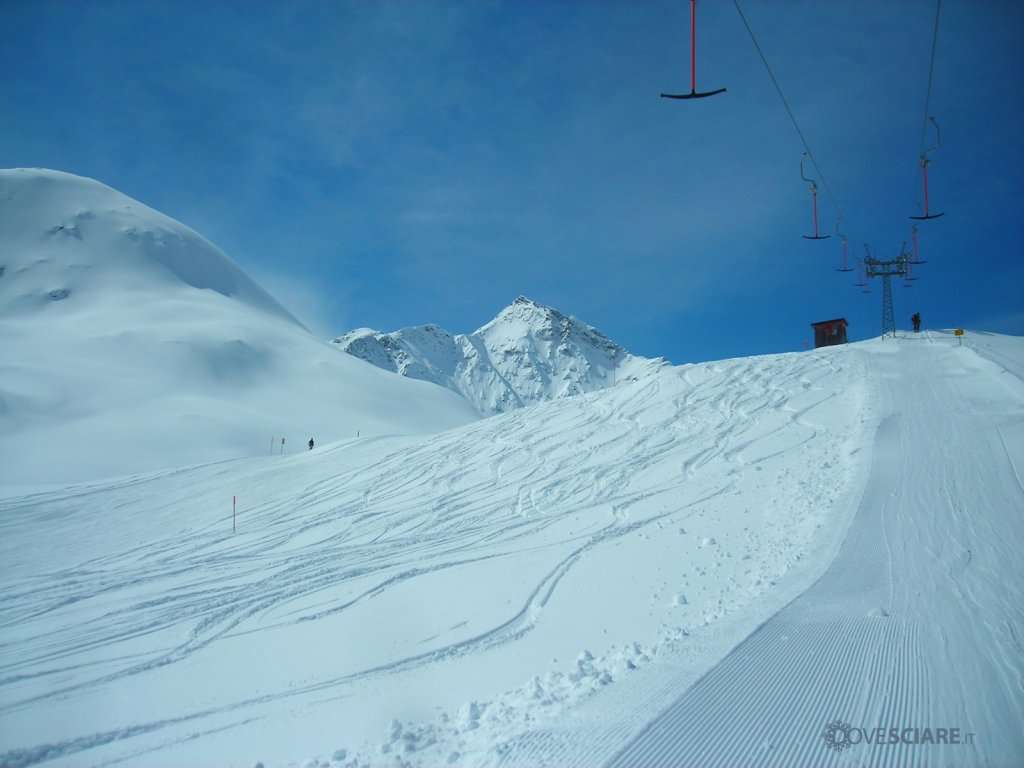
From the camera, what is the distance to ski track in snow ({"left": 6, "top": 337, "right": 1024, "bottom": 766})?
4.43m

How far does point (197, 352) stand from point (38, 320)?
17516 mm

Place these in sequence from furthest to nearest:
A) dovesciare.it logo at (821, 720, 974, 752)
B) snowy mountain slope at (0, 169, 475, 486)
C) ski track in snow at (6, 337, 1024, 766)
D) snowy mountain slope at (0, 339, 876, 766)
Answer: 1. snowy mountain slope at (0, 169, 475, 486)
2. snowy mountain slope at (0, 339, 876, 766)
3. ski track in snow at (6, 337, 1024, 766)
4. dovesciare.it logo at (821, 720, 974, 752)

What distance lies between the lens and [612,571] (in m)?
8.36

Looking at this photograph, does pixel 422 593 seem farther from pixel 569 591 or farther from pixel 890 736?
pixel 890 736

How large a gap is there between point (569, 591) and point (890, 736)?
426 cm

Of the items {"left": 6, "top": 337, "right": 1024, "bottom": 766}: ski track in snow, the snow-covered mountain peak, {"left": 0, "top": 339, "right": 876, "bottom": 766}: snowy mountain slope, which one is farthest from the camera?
the snow-covered mountain peak

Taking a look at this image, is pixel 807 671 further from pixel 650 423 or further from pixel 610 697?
pixel 650 423

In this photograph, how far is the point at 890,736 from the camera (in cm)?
397

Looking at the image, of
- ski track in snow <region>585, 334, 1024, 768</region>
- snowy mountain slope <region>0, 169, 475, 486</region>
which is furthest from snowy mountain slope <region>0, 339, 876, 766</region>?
snowy mountain slope <region>0, 169, 475, 486</region>

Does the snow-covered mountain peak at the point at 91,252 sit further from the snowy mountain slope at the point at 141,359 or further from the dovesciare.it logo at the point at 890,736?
the dovesciare.it logo at the point at 890,736

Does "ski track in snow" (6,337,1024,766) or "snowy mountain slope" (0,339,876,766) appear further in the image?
"snowy mountain slope" (0,339,876,766)

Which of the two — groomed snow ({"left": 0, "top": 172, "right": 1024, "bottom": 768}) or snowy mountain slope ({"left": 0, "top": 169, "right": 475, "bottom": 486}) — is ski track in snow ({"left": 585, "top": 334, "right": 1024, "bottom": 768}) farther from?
snowy mountain slope ({"left": 0, "top": 169, "right": 475, "bottom": 486})

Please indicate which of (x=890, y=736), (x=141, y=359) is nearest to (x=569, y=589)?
(x=890, y=736)

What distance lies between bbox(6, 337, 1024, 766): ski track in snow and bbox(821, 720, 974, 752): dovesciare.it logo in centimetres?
9
